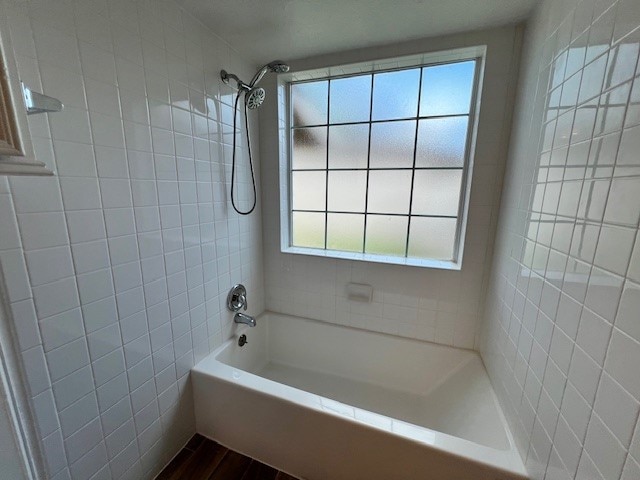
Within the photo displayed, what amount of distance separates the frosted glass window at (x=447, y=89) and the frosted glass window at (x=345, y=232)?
2.55ft

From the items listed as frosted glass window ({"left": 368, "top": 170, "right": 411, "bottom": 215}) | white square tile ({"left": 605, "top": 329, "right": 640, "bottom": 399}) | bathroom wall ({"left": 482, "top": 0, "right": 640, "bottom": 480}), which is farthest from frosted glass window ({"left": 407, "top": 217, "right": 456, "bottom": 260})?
white square tile ({"left": 605, "top": 329, "right": 640, "bottom": 399})

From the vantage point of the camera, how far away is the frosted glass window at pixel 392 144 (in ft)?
5.09

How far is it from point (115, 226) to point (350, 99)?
4.87ft

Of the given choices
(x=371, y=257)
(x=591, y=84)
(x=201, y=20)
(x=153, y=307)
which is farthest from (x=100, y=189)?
(x=591, y=84)

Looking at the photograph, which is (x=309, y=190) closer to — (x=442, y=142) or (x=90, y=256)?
(x=442, y=142)

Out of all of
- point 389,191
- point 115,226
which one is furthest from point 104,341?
point 389,191

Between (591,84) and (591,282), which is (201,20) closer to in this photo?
(591,84)

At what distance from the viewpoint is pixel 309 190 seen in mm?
1837

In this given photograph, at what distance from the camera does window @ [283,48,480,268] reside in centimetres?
148

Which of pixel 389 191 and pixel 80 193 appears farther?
pixel 389 191

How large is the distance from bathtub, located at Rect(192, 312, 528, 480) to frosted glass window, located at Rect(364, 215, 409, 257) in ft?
1.90

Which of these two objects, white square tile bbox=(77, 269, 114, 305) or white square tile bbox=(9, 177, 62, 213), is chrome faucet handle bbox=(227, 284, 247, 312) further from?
white square tile bbox=(9, 177, 62, 213)

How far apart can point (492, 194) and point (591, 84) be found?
2.34ft

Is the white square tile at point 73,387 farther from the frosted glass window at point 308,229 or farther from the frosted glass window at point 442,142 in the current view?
the frosted glass window at point 442,142
